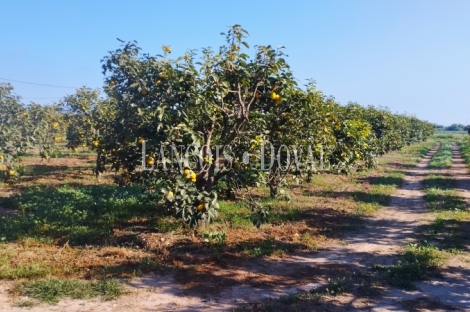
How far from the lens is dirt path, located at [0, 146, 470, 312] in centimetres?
456

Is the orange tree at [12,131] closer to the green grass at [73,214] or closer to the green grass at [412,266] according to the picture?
the green grass at [73,214]

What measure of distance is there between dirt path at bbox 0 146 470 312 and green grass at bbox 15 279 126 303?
13 cm

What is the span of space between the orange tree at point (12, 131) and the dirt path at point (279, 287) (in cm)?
274

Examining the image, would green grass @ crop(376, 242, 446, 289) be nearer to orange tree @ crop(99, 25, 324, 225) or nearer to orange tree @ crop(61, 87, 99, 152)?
orange tree @ crop(99, 25, 324, 225)

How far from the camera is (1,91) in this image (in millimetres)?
8078

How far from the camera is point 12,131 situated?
279 inches

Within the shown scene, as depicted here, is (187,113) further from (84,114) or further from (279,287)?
(84,114)

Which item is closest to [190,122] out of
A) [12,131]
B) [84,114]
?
[12,131]

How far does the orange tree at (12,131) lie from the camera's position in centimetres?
687

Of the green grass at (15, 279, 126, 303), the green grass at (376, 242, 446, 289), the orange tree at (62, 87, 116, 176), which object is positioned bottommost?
the green grass at (15, 279, 126, 303)

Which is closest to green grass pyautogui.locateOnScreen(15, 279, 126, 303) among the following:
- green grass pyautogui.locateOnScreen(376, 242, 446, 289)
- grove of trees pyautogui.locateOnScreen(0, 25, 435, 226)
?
grove of trees pyautogui.locateOnScreen(0, 25, 435, 226)

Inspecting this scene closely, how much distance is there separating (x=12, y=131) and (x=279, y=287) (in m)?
5.14

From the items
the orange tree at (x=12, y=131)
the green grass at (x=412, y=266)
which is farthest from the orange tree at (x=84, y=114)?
the green grass at (x=412, y=266)

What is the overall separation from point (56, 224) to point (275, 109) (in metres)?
4.40
